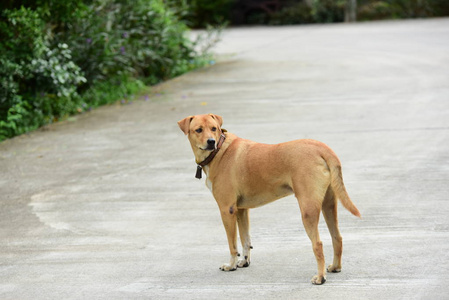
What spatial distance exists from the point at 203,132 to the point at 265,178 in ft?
1.83

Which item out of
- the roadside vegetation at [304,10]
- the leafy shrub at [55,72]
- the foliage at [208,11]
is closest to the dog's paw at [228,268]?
the leafy shrub at [55,72]

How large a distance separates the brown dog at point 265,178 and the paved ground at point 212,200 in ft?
1.22

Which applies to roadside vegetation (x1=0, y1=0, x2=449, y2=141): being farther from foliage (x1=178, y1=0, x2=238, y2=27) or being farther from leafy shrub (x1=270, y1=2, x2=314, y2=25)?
foliage (x1=178, y1=0, x2=238, y2=27)

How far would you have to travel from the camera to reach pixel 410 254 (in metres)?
5.48

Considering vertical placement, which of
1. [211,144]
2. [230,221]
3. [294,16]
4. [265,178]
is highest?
[211,144]

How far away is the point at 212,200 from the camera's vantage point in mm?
7414

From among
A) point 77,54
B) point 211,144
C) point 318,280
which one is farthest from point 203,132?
point 77,54

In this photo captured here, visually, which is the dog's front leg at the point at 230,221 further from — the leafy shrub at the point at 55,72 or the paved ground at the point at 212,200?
the leafy shrub at the point at 55,72

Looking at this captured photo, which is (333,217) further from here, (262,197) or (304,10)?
(304,10)

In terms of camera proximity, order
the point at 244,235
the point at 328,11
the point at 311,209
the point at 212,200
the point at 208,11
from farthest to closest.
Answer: the point at 208,11 → the point at 328,11 → the point at 212,200 → the point at 244,235 → the point at 311,209

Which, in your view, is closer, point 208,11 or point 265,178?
point 265,178

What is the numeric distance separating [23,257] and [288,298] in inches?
95.4

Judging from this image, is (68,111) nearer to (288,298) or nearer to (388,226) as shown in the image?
(388,226)

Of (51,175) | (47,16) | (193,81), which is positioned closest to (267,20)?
(193,81)
